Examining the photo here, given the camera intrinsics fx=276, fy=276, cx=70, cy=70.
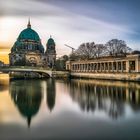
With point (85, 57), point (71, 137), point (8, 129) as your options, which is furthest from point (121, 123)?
point (85, 57)

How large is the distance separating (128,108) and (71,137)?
262 inches

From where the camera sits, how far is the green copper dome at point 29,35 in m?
97.5

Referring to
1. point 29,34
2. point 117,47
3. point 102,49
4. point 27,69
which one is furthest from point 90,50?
point 29,34

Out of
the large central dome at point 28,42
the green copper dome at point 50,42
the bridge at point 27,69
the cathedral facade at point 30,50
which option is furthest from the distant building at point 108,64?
the green copper dome at point 50,42

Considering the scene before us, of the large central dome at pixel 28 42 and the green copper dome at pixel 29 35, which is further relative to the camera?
the green copper dome at pixel 29 35

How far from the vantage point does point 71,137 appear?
33.1ft

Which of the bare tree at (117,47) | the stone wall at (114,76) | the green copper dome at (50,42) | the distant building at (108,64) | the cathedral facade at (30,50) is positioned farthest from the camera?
the green copper dome at (50,42)

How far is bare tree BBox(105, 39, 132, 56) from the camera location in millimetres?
54688

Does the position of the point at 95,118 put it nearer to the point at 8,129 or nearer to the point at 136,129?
the point at 136,129

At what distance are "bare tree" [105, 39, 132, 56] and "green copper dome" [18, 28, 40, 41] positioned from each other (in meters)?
46.9

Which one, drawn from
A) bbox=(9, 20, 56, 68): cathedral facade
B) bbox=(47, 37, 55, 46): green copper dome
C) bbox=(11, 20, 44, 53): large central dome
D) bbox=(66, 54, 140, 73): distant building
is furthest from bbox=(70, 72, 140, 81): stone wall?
bbox=(47, 37, 55, 46): green copper dome

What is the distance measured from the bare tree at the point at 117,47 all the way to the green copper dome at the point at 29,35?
4695cm

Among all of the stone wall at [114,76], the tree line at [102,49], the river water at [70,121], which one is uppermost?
the tree line at [102,49]

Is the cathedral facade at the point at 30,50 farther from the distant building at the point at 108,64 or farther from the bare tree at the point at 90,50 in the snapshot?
the distant building at the point at 108,64
